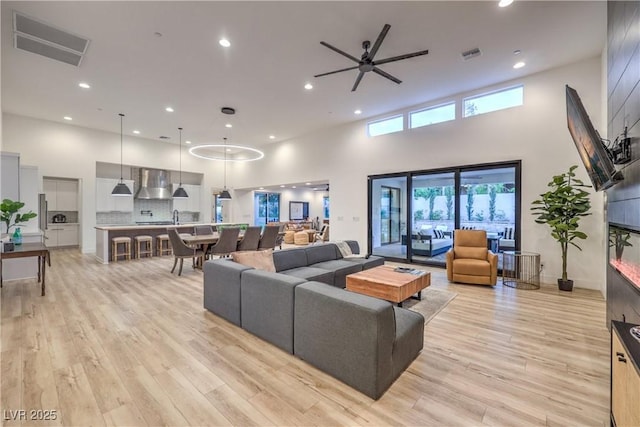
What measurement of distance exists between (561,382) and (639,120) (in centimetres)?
215

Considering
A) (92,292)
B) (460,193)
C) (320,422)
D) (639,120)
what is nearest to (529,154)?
(460,193)

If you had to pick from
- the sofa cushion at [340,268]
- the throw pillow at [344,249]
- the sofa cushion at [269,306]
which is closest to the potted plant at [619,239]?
the sofa cushion at [269,306]

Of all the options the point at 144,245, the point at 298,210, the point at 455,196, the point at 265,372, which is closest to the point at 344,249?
the point at 455,196

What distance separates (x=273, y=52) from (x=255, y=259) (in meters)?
3.24

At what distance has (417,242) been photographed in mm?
6910

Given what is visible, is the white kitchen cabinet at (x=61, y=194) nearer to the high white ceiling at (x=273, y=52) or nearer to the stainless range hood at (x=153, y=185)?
the stainless range hood at (x=153, y=185)

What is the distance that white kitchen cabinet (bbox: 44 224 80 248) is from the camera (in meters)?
8.90

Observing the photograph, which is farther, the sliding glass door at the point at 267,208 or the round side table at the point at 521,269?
the sliding glass door at the point at 267,208

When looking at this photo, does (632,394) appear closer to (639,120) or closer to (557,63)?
(639,120)

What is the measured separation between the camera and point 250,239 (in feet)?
21.5

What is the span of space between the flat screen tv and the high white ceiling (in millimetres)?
1629

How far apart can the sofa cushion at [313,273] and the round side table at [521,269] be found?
3322 millimetres

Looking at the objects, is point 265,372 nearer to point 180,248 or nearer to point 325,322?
point 325,322

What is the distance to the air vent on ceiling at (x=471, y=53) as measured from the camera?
14.2 ft
